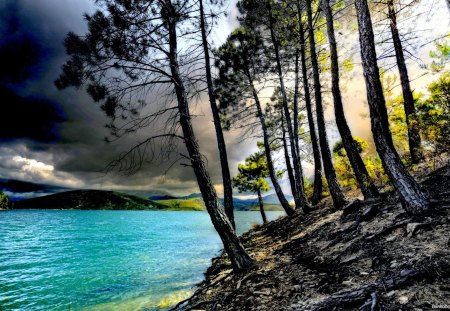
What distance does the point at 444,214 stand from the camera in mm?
4547

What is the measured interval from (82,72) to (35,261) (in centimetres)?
1620

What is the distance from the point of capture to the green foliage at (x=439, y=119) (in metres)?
6.45

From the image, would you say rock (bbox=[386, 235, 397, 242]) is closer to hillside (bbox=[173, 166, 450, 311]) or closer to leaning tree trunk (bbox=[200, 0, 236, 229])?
hillside (bbox=[173, 166, 450, 311])

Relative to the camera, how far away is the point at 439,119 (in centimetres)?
646

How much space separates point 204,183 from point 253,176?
23.0 metres

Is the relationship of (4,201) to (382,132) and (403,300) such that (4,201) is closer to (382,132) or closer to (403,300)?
(382,132)

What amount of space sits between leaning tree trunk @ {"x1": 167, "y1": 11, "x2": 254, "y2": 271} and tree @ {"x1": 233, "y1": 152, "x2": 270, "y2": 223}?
20887mm

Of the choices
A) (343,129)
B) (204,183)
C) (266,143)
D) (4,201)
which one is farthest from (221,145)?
(4,201)

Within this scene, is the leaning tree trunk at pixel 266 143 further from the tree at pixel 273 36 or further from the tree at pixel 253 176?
the tree at pixel 253 176

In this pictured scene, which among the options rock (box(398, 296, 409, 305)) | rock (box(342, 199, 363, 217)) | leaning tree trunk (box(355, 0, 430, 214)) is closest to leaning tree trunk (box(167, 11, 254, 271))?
rock (box(342, 199, 363, 217))

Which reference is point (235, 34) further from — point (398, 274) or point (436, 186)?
point (398, 274)

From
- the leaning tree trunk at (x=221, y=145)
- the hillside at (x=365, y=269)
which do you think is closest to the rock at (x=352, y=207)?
the hillside at (x=365, y=269)

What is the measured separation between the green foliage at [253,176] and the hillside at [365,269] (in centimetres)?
2055

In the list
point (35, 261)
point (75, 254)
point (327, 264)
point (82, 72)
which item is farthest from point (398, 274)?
point (75, 254)
